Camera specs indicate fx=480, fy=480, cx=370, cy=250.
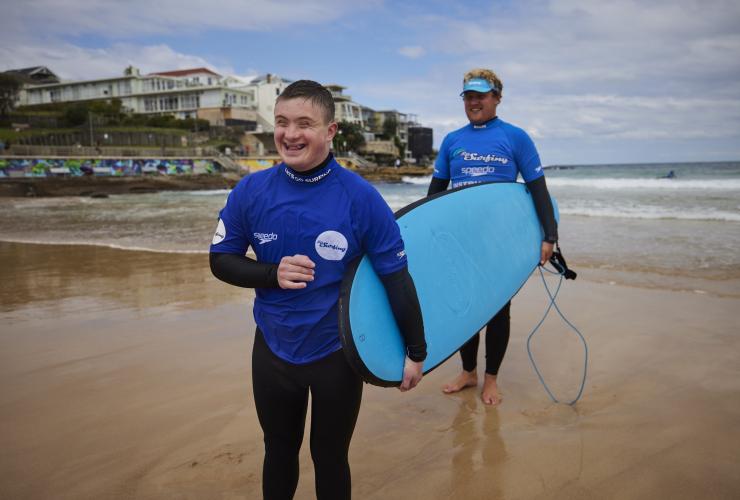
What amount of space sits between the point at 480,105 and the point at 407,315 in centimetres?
177

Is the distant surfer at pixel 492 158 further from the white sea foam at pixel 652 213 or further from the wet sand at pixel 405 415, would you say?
the white sea foam at pixel 652 213

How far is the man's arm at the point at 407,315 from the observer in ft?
5.09

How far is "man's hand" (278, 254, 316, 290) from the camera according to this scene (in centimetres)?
142

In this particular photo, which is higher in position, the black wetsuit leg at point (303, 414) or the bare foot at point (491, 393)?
the black wetsuit leg at point (303, 414)

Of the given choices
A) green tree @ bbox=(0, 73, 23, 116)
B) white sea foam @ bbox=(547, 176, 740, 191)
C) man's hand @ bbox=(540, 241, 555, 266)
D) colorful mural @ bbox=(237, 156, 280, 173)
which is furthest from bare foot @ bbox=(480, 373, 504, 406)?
green tree @ bbox=(0, 73, 23, 116)

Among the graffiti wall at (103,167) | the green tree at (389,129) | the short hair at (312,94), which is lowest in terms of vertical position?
the short hair at (312,94)

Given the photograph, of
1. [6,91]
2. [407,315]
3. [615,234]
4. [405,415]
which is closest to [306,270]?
[407,315]

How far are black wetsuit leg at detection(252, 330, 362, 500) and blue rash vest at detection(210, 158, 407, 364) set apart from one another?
6 cm

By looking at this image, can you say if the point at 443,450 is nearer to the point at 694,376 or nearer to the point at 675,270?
the point at 694,376

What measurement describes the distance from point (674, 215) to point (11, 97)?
186 feet

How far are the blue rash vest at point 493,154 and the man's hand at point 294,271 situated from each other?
1746mm

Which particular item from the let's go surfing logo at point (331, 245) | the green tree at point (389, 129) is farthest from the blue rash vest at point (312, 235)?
the green tree at point (389, 129)

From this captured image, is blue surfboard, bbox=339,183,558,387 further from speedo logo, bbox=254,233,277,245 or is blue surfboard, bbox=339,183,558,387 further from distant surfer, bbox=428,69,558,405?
speedo logo, bbox=254,233,277,245

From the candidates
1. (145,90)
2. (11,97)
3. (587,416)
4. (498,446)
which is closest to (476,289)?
(498,446)
